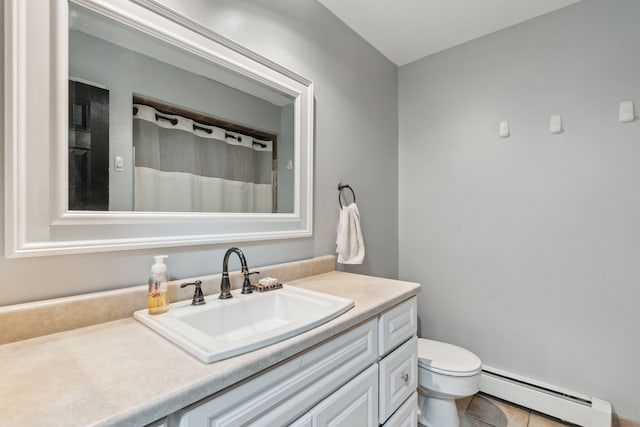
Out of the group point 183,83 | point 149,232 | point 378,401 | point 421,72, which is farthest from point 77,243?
point 421,72

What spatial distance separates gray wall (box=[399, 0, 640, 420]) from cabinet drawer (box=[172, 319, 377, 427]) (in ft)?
4.46

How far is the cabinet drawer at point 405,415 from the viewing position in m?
1.22

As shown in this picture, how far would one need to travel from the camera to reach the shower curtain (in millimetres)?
1038

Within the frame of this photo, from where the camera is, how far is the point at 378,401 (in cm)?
113

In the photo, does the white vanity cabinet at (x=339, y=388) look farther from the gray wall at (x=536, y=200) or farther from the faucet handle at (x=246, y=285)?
the gray wall at (x=536, y=200)

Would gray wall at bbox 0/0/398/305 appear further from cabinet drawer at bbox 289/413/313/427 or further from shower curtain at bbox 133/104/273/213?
cabinet drawer at bbox 289/413/313/427

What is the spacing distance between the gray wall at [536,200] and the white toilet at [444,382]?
20.5 inches

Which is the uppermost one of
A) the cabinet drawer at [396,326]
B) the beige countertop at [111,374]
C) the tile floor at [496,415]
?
the beige countertop at [111,374]

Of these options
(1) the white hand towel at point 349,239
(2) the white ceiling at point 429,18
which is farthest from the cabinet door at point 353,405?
(2) the white ceiling at point 429,18

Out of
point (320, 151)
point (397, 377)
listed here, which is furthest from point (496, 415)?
point (320, 151)

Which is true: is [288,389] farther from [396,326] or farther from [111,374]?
[396,326]

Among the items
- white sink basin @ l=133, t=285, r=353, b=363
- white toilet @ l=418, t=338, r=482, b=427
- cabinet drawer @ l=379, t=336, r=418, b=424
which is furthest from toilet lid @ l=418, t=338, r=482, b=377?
white sink basin @ l=133, t=285, r=353, b=363

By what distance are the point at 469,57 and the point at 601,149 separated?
3.27 feet

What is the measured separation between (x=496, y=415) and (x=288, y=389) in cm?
167
